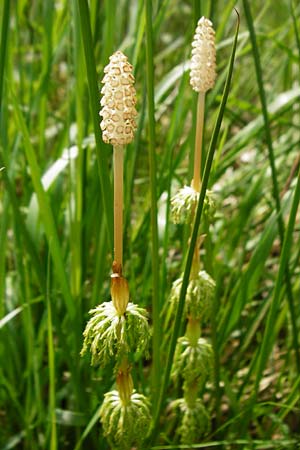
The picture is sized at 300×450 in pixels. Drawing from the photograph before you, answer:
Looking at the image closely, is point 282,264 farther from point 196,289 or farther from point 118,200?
point 118,200

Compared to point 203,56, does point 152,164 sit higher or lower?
lower

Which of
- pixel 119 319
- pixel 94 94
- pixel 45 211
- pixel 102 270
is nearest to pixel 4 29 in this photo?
pixel 94 94

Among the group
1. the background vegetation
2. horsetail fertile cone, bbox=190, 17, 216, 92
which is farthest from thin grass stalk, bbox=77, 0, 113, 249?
horsetail fertile cone, bbox=190, 17, 216, 92

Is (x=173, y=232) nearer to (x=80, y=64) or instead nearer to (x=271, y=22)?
(x=80, y=64)

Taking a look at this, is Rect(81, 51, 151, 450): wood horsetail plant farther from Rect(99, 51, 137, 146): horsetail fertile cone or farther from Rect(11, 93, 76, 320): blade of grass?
Rect(11, 93, 76, 320): blade of grass

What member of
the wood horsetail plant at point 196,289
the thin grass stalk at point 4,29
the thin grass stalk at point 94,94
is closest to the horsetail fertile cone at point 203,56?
the wood horsetail plant at point 196,289
